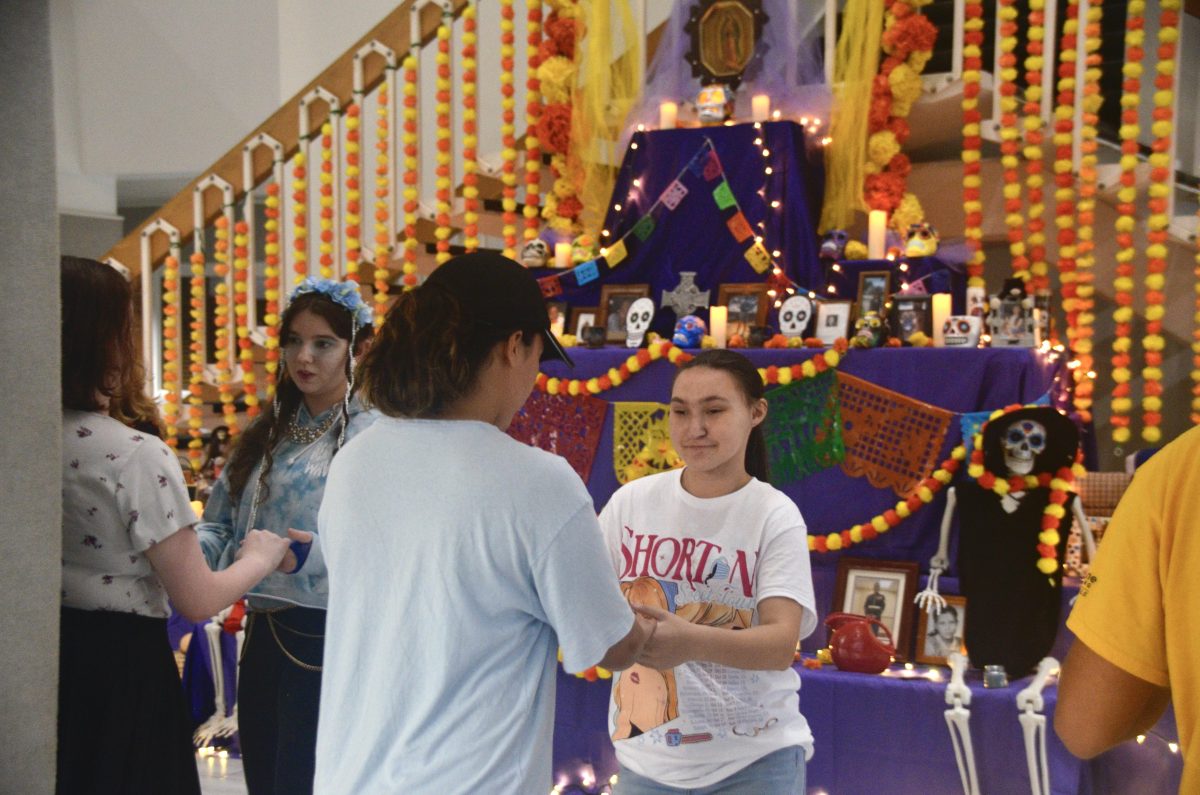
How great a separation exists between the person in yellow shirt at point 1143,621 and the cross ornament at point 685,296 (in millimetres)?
3819

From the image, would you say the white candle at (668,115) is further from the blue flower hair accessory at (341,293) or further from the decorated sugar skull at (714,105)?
the blue flower hair accessory at (341,293)

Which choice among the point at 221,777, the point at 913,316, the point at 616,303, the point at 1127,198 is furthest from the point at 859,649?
the point at 1127,198

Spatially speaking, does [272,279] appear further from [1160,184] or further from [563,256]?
[1160,184]

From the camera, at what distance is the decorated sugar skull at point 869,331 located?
13.4 ft

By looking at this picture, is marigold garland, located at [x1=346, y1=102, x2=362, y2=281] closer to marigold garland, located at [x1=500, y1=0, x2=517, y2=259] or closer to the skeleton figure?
marigold garland, located at [x1=500, y1=0, x2=517, y2=259]

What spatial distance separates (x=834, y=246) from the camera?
4902 millimetres

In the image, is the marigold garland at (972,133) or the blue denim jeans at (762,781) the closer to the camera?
the blue denim jeans at (762,781)

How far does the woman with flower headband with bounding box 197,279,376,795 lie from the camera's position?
2.24 m

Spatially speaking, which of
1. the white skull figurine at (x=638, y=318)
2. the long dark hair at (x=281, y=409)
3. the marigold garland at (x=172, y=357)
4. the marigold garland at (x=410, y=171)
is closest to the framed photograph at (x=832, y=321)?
the white skull figurine at (x=638, y=318)

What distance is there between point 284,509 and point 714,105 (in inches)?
140

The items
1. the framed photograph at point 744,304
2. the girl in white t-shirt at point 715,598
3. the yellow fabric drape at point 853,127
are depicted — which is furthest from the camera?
the yellow fabric drape at point 853,127

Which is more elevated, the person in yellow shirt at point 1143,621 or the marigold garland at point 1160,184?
the marigold garland at point 1160,184

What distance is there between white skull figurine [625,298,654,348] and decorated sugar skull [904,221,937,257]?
1056 mm

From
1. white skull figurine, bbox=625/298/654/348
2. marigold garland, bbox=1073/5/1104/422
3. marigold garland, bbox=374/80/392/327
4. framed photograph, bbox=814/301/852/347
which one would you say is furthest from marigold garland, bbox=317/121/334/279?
marigold garland, bbox=1073/5/1104/422
